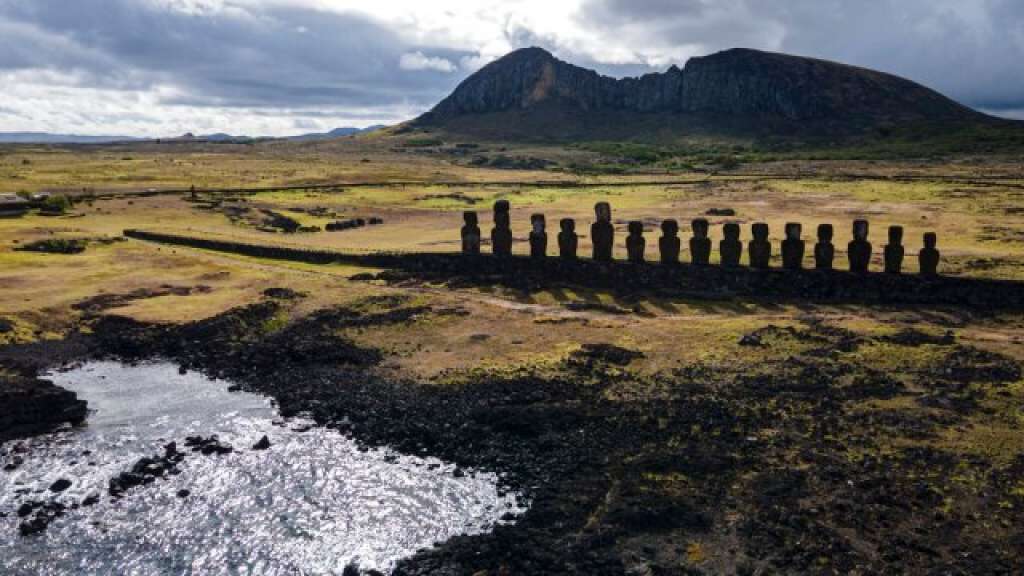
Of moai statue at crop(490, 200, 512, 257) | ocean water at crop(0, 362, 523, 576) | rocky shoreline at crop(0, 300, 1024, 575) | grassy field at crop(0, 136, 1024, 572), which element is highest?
moai statue at crop(490, 200, 512, 257)

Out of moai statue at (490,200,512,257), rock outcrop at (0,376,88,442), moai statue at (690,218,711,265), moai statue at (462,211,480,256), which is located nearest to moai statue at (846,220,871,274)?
moai statue at (690,218,711,265)

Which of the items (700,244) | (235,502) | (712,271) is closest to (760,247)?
(712,271)

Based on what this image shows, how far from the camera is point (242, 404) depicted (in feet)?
96.0

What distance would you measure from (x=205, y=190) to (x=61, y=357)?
61.2 metres

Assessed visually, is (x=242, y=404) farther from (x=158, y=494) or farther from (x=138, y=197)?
(x=138, y=197)

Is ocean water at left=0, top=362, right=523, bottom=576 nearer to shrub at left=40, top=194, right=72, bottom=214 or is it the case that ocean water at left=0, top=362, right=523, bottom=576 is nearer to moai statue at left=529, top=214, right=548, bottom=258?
moai statue at left=529, top=214, right=548, bottom=258

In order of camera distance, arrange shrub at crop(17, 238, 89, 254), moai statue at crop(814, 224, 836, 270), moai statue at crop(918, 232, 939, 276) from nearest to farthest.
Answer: moai statue at crop(918, 232, 939, 276) → moai statue at crop(814, 224, 836, 270) → shrub at crop(17, 238, 89, 254)

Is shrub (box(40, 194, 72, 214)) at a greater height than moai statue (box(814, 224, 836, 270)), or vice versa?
shrub (box(40, 194, 72, 214))

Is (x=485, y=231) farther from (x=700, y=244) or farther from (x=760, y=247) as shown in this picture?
(x=760, y=247)

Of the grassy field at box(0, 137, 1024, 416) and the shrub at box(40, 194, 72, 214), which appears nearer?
the grassy field at box(0, 137, 1024, 416)

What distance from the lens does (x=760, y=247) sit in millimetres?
39844

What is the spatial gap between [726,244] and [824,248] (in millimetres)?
4588

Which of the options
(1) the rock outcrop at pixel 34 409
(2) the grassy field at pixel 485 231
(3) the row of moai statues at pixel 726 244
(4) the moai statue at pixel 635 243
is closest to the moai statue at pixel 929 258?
(3) the row of moai statues at pixel 726 244

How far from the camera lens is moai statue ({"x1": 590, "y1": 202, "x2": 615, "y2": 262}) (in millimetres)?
42719
